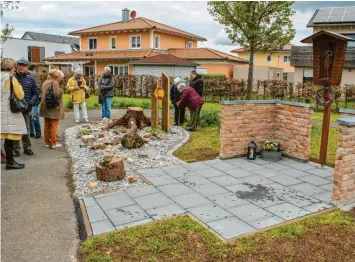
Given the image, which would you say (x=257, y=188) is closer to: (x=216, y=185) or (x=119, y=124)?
(x=216, y=185)

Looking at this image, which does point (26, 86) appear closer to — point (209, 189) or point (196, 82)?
point (209, 189)

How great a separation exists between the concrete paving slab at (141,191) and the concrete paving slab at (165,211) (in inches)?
23.9

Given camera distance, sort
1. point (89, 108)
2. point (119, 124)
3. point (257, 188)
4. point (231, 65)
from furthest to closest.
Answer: point (231, 65) → point (89, 108) → point (119, 124) → point (257, 188)

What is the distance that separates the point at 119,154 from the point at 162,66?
2048 centimetres

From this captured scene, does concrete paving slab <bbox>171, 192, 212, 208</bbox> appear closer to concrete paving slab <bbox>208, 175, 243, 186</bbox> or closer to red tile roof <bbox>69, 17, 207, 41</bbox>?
concrete paving slab <bbox>208, 175, 243, 186</bbox>

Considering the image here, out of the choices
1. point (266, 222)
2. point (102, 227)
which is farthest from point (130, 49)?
point (266, 222)

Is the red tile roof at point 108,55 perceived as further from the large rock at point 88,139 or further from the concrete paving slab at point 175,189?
the concrete paving slab at point 175,189

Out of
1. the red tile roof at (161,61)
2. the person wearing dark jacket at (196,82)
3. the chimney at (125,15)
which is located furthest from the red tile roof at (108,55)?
the person wearing dark jacket at (196,82)

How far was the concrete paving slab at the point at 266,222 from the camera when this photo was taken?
4.32 metres

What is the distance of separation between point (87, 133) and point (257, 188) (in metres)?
5.33

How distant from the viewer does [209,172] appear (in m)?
6.51

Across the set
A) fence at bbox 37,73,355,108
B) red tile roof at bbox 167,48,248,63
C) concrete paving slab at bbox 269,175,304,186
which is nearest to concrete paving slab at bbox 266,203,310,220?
concrete paving slab at bbox 269,175,304,186

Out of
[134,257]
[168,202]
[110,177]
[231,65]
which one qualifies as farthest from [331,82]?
[231,65]

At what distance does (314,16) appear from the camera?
26844 millimetres
